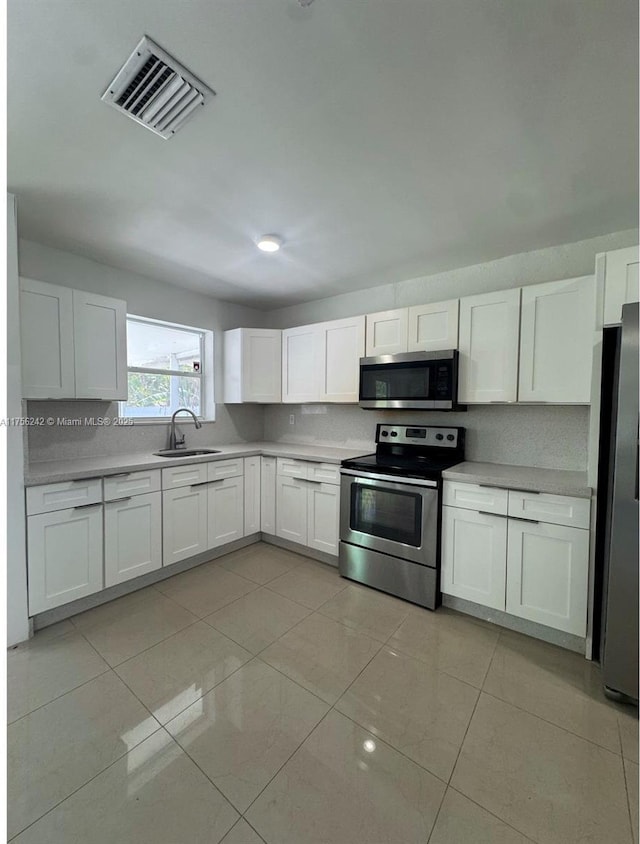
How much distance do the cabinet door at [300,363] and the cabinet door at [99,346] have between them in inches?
58.2

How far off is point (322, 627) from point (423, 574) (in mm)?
762

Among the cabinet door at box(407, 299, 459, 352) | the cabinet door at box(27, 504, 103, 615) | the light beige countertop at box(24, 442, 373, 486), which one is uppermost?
the cabinet door at box(407, 299, 459, 352)

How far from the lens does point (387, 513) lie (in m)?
2.62

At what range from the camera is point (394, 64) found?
121 cm

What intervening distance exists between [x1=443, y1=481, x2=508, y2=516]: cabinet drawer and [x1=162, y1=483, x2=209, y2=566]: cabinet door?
1944mm

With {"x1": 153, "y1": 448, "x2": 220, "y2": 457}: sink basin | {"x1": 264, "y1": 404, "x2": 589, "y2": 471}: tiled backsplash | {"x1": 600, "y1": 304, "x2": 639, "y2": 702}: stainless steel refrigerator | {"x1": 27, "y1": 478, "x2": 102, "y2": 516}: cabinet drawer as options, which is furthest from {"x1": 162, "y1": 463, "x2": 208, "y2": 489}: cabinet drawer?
{"x1": 600, "y1": 304, "x2": 639, "y2": 702}: stainless steel refrigerator

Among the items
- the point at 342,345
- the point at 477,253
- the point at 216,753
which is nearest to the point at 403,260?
the point at 477,253

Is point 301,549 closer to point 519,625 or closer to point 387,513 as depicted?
point 387,513

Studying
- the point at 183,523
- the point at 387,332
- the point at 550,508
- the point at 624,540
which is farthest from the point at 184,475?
the point at 624,540

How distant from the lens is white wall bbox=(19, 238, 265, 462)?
8.52 ft

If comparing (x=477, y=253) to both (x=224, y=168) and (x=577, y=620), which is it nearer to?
→ (x=224, y=168)

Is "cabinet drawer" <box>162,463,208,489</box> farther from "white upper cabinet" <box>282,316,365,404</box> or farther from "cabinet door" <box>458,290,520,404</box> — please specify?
"cabinet door" <box>458,290,520,404</box>

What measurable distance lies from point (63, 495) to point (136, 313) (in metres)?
1.67

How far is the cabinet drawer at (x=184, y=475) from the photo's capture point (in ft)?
9.00
